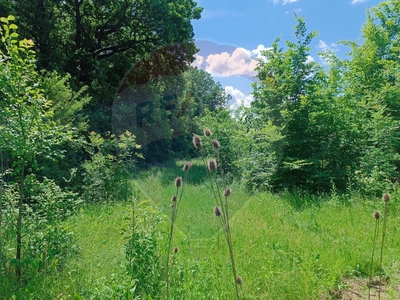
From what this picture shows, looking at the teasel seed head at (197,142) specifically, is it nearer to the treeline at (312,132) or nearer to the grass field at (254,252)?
the grass field at (254,252)

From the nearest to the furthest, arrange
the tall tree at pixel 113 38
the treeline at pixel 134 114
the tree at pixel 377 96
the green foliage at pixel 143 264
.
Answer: the green foliage at pixel 143 264
the treeline at pixel 134 114
the tree at pixel 377 96
the tall tree at pixel 113 38

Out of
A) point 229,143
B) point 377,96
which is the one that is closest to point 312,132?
point 377,96

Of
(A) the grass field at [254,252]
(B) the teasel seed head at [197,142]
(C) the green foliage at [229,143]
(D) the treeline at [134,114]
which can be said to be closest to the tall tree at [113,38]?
(D) the treeline at [134,114]

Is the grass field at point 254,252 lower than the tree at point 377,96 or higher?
lower

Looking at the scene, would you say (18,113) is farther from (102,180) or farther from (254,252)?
(102,180)

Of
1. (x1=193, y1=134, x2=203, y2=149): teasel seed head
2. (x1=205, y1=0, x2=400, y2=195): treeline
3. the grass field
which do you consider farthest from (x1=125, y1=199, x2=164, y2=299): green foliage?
(x1=205, y1=0, x2=400, y2=195): treeline

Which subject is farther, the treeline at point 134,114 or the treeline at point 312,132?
the treeline at point 312,132

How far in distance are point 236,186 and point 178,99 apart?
494 inches

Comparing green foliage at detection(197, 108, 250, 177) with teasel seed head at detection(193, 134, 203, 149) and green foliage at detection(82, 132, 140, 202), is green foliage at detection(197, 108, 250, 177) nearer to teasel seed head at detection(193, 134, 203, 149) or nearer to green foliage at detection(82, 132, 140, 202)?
green foliage at detection(82, 132, 140, 202)

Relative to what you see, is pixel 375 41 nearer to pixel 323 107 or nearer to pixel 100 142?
pixel 323 107

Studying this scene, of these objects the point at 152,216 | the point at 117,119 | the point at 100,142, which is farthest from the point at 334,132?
the point at 117,119

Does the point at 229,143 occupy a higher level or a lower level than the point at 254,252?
higher

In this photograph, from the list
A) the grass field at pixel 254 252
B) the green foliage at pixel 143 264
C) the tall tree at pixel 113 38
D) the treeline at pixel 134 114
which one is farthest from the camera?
the tall tree at pixel 113 38

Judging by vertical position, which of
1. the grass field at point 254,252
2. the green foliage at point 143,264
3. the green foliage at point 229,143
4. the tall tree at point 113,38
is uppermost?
the tall tree at point 113,38
